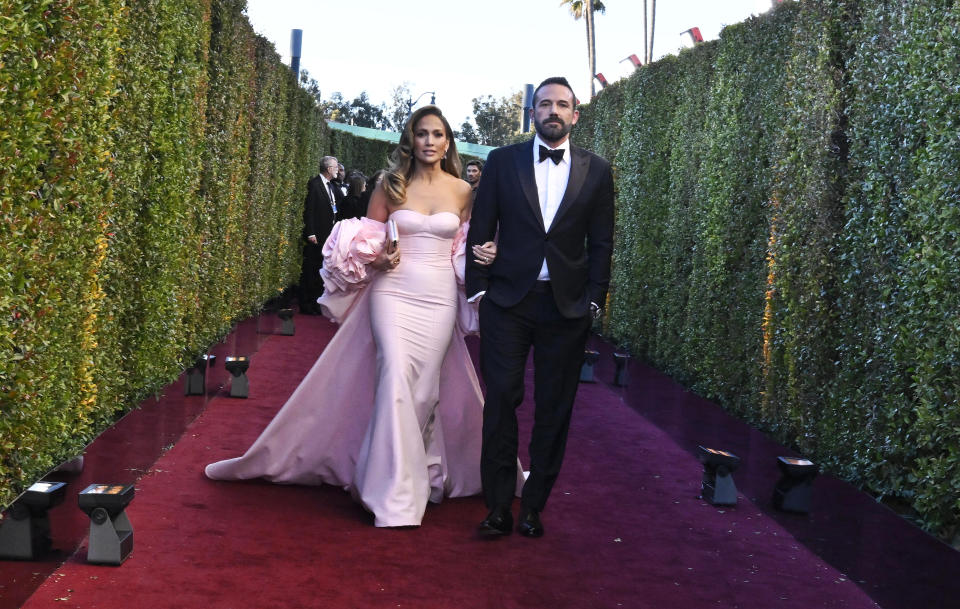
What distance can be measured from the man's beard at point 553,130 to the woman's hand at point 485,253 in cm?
60

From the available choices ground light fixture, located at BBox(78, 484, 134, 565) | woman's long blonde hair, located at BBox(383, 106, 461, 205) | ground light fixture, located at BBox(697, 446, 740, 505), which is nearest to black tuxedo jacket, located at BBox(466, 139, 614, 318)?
woman's long blonde hair, located at BBox(383, 106, 461, 205)

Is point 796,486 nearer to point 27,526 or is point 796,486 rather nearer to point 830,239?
point 830,239

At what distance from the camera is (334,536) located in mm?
4977

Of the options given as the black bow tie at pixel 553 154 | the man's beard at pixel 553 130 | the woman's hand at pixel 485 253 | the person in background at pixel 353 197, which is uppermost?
the man's beard at pixel 553 130

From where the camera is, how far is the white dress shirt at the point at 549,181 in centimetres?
517

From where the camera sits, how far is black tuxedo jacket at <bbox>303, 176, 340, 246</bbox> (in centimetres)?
1490

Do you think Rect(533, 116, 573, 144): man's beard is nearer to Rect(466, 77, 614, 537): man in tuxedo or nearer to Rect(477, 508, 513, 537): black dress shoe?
Rect(466, 77, 614, 537): man in tuxedo

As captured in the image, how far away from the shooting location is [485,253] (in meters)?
5.23

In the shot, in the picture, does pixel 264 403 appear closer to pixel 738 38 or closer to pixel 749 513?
pixel 749 513

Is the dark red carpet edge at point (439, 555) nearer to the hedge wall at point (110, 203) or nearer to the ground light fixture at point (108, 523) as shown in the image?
the ground light fixture at point (108, 523)

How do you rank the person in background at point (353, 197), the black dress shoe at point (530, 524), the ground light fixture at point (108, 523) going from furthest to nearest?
the person in background at point (353, 197)
the black dress shoe at point (530, 524)
the ground light fixture at point (108, 523)

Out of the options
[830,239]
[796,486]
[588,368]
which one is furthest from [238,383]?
[830,239]

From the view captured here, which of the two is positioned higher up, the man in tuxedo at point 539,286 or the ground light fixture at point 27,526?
the man in tuxedo at point 539,286

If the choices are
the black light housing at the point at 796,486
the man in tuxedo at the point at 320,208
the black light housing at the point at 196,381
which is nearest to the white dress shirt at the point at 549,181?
the black light housing at the point at 796,486
